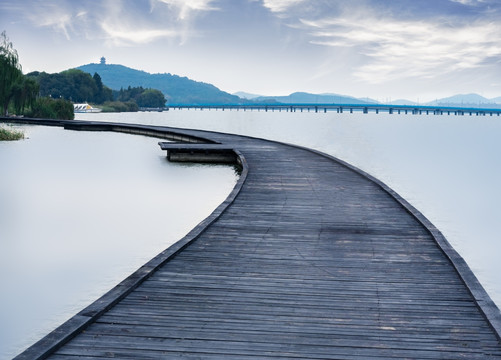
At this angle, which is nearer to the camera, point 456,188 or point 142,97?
point 456,188

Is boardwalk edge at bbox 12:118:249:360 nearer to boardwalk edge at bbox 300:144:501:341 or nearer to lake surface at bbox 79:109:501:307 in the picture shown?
boardwalk edge at bbox 300:144:501:341

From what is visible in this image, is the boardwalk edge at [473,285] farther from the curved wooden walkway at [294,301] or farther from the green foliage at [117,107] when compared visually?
the green foliage at [117,107]

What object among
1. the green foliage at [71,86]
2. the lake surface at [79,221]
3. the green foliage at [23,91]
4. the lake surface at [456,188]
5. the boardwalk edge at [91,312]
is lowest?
the lake surface at [456,188]

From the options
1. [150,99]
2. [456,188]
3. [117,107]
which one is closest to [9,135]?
[456,188]

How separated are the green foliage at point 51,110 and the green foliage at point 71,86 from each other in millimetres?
79723

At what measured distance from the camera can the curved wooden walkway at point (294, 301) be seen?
4.48m

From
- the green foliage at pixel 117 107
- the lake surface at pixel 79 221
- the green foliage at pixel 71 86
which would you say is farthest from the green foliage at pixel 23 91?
the green foliage at pixel 117 107

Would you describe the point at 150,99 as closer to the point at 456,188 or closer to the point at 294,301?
the point at 456,188

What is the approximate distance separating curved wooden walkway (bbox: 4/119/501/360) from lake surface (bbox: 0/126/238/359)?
235cm

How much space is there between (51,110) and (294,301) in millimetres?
58245

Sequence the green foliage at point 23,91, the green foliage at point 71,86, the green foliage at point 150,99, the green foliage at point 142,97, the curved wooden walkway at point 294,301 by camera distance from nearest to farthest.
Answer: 1. the curved wooden walkway at point 294,301
2. the green foliage at point 23,91
3. the green foliage at point 71,86
4. the green foliage at point 142,97
5. the green foliage at point 150,99

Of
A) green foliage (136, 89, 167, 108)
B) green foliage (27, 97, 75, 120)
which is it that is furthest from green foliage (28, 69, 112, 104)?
green foliage (27, 97, 75, 120)

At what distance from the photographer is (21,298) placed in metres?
8.70

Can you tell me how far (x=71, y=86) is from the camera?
5413 inches
